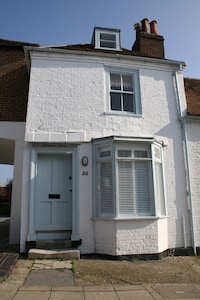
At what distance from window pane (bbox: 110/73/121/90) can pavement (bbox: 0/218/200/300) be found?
18.8 ft

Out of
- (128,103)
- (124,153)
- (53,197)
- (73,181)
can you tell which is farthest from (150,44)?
(53,197)

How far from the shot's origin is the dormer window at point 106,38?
9641 mm

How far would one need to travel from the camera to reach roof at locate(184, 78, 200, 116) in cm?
897

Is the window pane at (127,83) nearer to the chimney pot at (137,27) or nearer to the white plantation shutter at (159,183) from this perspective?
the white plantation shutter at (159,183)

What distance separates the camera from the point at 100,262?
20.8 feet

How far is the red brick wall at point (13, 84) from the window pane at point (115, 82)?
3.07 meters

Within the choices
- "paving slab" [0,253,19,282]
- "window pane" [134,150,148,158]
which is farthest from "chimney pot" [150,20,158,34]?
"paving slab" [0,253,19,282]

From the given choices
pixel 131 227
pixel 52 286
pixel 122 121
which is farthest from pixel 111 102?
pixel 52 286

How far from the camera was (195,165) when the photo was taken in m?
8.19

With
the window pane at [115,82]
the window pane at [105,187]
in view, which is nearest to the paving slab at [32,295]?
the window pane at [105,187]

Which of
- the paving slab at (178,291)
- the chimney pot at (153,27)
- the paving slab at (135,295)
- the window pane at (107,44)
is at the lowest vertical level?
the paving slab at (178,291)

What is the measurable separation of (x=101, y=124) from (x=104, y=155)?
3.34ft

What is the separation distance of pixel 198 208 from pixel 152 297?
434 centimetres

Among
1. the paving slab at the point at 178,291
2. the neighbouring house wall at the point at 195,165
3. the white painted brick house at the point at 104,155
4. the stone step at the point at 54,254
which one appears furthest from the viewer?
the neighbouring house wall at the point at 195,165
